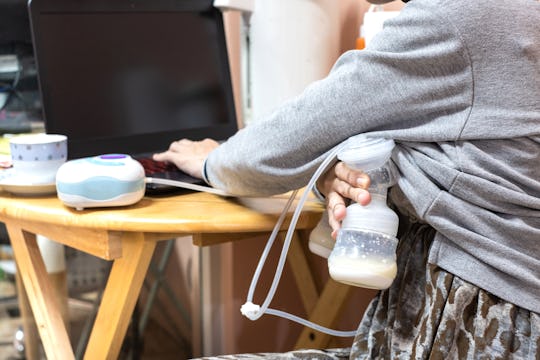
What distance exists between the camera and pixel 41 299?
0.99 meters

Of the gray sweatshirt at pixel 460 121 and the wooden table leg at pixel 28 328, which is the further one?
the wooden table leg at pixel 28 328

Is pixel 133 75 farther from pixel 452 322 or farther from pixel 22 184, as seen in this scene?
pixel 452 322

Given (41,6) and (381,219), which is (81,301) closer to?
(41,6)

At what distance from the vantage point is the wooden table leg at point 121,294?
2.84 ft

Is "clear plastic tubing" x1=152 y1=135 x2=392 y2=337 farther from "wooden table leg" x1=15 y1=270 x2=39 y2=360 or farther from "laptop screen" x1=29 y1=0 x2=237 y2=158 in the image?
"wooden table leg" x1=15 y1=270 x2=39 y2=360

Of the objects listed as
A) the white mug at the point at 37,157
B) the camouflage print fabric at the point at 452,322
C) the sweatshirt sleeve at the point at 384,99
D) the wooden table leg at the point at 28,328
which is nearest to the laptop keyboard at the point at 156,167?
the white mug at the point at 37,157

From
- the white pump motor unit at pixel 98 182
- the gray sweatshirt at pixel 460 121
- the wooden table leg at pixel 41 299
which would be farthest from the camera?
the wooden table leg at pixel 41 299

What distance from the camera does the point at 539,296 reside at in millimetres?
727

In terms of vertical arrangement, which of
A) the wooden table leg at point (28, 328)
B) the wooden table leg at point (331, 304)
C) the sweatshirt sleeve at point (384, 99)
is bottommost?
the wooden table leg at point (28, 328)

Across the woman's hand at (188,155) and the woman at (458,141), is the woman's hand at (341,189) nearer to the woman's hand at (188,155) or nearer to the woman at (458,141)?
the woman at (458,141)

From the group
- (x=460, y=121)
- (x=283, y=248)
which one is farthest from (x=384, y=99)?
(x=283, y=248)

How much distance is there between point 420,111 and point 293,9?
61 cm

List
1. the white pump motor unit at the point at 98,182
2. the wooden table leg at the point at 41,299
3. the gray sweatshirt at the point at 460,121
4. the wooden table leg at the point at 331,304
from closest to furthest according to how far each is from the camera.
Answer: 1. the gray sweatshirt at the point at 460,121
2. the white pump motor unit at the point at 98,182
3. the wooden table leg at the point at 41,299
4. the wooden table leg at the point at 331,304

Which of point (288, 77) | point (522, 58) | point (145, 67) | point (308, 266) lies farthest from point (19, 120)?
point (522, 58)
